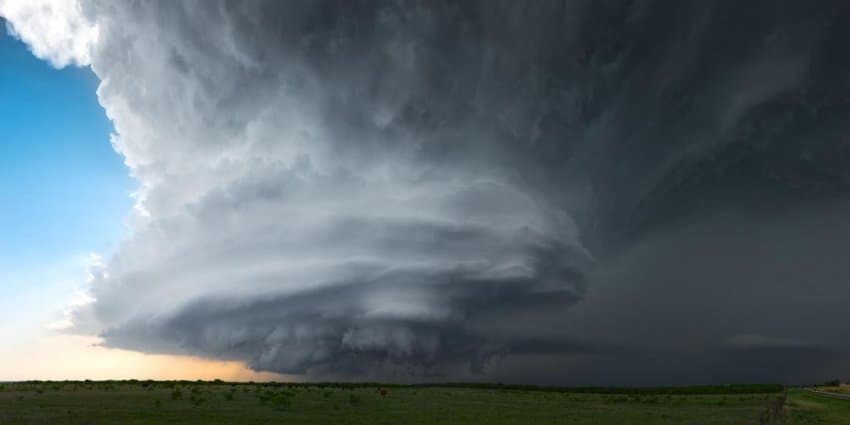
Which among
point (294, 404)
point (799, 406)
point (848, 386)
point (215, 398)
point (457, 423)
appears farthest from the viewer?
point (848, 386)

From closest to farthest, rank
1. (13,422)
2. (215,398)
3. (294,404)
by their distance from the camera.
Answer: (13,422)
(294,404)
(215,398)

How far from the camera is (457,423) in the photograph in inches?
2420

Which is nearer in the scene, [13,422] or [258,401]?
[13,422]

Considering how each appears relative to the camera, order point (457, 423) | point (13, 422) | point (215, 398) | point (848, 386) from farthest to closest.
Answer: point (848, 386) → point (215, 398) → point (457, 423) → point (13, 422)

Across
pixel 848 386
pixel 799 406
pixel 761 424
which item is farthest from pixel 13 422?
pixel 848 386

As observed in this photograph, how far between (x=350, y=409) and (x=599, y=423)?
1168 inches

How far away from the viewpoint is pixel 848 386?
547ft

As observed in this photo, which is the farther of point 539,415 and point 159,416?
point 539,415

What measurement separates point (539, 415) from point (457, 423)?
16.4 meters

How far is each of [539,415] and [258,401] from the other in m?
38.3

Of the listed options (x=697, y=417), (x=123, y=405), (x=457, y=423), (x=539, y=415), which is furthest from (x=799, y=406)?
(x=123, y=405)

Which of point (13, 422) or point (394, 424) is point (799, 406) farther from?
point (13, 422)

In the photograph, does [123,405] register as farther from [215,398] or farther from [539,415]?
[539,415]

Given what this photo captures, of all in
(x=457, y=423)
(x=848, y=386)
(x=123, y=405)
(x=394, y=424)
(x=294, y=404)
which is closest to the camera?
(x=394, y=424)
